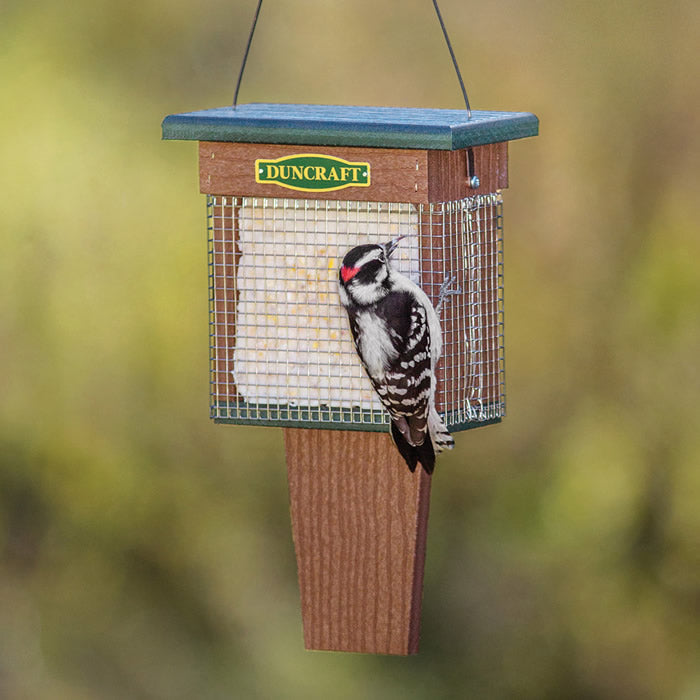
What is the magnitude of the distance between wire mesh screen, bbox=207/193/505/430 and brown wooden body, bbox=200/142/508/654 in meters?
0.02

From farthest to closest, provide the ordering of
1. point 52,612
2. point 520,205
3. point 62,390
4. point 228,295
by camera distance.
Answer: point 52,612 → point 62,390 → point 520,205 → point 228,295

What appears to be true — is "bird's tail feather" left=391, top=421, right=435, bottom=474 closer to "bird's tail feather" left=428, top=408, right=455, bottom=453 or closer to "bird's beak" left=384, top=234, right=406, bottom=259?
"bird's tail feather" left=428, top=408, right=455, bottom=453

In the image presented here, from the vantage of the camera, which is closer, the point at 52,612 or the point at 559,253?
the point at 559,253

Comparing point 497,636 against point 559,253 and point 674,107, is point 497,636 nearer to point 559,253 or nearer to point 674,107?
point 559,253

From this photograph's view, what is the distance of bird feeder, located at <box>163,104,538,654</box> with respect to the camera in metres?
4.68

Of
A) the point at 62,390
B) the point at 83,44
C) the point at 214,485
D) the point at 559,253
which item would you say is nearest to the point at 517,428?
the point at 559,253

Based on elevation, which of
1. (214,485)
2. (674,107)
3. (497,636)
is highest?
(674,107)

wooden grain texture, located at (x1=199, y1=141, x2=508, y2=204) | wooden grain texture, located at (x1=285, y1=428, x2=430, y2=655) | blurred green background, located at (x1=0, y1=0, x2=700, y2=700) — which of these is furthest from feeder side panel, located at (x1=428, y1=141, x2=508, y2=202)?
blurred green background, located at (x1=0, y1=0, x2=700, y2=700)

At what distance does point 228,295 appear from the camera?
196 inches

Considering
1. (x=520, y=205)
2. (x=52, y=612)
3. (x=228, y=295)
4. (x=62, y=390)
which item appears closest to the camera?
(x=228, y=295)

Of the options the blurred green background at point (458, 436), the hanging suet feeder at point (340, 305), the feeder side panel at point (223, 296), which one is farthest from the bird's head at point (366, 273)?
the blurred green background at point (458, 436)

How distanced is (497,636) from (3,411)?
267 centimetres

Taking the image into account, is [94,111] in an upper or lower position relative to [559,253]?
upper

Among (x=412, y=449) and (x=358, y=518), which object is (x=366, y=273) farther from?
(x=358, y=518)
